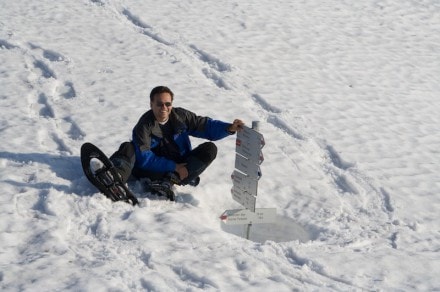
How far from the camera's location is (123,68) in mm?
10172

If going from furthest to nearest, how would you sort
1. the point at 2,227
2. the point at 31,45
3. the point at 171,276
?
the point at 31,45 → the point at 2,227 → the point at 171,276

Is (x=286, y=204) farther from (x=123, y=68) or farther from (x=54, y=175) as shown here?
(x=123, y=68)

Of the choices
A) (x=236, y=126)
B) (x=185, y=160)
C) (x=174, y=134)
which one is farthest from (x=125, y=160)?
(x=236, y=126)

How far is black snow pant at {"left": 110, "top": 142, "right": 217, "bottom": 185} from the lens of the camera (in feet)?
19.0

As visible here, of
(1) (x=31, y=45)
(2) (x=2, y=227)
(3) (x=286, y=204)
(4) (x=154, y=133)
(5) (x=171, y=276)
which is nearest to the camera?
(5) (x=171, y=276)

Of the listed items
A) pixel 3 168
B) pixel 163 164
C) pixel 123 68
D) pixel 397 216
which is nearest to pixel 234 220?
pixel 163 164

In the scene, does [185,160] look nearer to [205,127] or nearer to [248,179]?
[205,127]

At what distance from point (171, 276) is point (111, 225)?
3.24 feet

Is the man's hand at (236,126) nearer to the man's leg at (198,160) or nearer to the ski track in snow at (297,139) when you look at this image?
the man's leg at (198,160)

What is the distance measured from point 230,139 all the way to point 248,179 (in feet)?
7.79

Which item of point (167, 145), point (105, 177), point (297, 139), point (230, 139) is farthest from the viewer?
point (297, 139)

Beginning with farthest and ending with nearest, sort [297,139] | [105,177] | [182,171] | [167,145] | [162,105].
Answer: [297,139]
[167,145]
[182,171]
[162,105]
[105,177]

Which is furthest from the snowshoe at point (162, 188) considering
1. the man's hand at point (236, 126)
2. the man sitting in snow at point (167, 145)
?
the man's hand at point (236, 126)

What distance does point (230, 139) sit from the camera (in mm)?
7902
